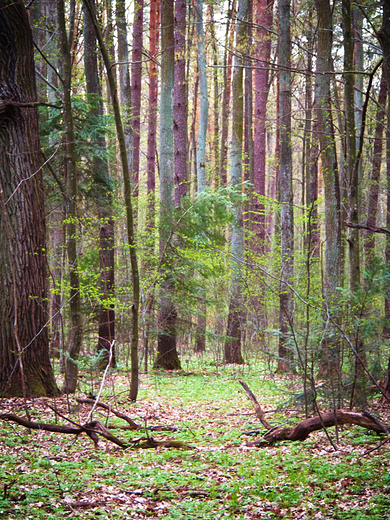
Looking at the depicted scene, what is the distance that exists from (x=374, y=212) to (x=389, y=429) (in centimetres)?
1137

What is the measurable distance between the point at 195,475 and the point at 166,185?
8.22 meters

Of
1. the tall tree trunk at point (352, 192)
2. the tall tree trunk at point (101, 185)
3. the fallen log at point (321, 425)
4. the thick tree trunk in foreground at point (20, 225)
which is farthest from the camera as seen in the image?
the tall tree trunk at point (101, 185)

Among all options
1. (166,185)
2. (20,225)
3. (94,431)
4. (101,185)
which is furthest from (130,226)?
(166,185)

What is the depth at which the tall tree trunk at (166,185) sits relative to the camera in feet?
34.5

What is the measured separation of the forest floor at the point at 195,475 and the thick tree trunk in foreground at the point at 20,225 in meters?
0.66

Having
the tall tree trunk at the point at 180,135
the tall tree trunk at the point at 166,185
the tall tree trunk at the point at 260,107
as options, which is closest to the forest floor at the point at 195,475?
the tall tree trunk at the point at 166,185

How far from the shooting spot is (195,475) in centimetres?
429

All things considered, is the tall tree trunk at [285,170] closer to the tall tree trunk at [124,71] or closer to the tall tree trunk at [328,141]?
the tall tree trunk at [328,141]

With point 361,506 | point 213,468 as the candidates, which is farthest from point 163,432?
point 361,506

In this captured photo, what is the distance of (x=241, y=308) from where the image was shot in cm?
1241

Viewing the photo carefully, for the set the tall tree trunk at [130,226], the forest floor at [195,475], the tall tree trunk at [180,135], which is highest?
the tall tree trunk at [180,135]

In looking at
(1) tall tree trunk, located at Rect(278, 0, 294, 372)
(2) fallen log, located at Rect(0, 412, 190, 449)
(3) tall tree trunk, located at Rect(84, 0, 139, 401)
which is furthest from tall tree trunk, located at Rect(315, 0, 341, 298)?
(1) tall tree trunk, located at Rect(278, 0, 294, 372)

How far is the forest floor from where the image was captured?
3348 mm

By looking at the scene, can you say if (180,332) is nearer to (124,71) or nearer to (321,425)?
(321,425)
